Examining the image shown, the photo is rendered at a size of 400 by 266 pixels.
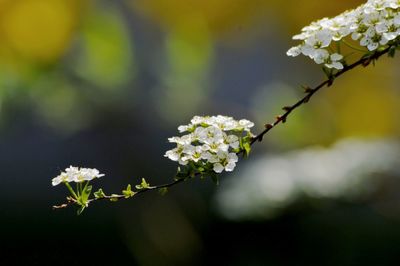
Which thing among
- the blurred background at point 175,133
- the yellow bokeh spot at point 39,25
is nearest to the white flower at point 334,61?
the blurred background at point 175,133

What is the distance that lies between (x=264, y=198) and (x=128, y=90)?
0.75 metres

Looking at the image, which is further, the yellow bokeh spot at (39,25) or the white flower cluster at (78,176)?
the yellow bokeh spot at (39,25)

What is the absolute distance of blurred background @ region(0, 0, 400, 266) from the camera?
246 cm

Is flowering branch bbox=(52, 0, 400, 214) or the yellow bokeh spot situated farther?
the yellow bokeh spot

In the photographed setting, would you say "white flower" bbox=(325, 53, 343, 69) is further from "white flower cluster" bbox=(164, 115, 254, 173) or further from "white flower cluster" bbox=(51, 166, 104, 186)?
"white flower cluster" bbox=(51, 166, 104, 186)

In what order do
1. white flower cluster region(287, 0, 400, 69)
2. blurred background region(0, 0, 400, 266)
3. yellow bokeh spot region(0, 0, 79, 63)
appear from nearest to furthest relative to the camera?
white flower cluster region(287, 0, 400, 69) → blurred background region(0, 0, 400, 266) → yellow bokeh spot region(0, 0, 79, 63)

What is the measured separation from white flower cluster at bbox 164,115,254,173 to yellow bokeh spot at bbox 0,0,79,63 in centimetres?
194

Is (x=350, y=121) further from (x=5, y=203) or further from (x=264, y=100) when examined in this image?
(x=5, y=203)

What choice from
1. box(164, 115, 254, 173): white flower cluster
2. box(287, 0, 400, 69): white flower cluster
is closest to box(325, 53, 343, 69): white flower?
box(287, 0, 400, 69): white flower cluster

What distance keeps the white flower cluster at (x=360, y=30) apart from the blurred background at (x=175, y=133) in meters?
1.45

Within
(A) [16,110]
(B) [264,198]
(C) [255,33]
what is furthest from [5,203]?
(C) [255,33]

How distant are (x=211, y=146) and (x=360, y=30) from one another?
22 cm

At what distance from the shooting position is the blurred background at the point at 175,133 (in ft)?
8.09

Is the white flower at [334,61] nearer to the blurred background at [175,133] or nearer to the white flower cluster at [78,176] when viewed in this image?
the white flower cluster at [78,176]
